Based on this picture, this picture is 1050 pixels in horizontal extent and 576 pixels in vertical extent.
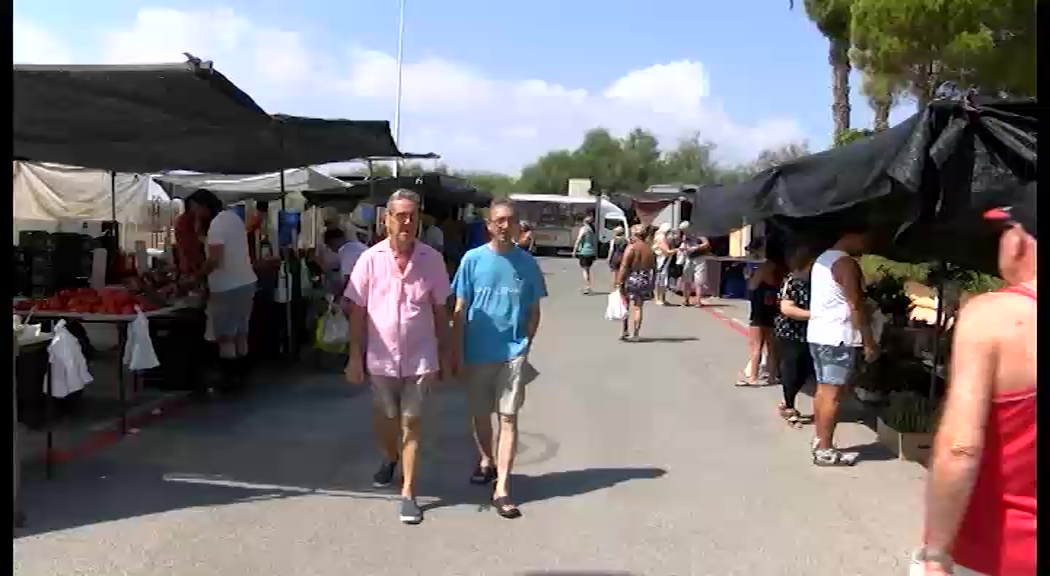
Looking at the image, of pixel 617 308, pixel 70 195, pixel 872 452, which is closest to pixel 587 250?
pixel 617 308

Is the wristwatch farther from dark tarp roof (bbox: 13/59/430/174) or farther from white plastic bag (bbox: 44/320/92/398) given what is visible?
white plastic bag (bbox: 44/320/92/398)

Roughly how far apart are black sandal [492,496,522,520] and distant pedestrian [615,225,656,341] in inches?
314

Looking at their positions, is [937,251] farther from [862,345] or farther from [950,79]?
[950,79]

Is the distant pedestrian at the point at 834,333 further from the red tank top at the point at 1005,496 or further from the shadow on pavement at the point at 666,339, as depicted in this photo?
the shadow on pavement at the point at 666,339

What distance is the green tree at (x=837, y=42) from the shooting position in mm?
24500

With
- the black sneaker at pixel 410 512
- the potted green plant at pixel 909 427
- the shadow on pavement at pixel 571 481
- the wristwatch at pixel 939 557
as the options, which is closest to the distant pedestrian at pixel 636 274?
the potted green plant at pixel 909 427

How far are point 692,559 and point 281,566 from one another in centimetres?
194

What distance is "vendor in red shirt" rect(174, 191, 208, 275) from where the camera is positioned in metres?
9.53

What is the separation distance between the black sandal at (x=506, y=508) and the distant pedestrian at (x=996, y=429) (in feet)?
11.6

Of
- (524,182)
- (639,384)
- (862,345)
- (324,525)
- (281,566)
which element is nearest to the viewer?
(281,566)

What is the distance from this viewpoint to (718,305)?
20375mm

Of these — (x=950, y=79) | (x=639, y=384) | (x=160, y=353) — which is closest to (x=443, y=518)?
(x=160, y=353)

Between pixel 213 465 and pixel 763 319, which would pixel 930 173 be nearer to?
pixel 763 319

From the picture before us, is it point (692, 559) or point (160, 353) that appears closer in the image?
point (692, 559)
